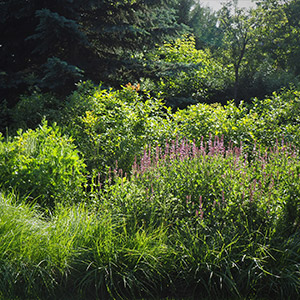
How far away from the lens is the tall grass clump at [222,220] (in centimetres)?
346

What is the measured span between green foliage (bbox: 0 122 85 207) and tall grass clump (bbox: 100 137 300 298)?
735 millimetres

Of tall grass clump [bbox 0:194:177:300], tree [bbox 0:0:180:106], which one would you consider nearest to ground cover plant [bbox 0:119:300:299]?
tall grass clump [bbox 0:194:177:300]

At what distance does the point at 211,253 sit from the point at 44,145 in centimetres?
293

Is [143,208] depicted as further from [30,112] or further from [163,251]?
[30,112]

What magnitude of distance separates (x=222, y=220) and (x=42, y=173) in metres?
2.33

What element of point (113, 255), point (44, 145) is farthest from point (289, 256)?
point (44, 145)

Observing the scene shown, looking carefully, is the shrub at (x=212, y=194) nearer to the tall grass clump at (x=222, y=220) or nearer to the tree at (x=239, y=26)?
the tall grass clump at (x=222, y=220)

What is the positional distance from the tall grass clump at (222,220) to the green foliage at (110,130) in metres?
1.47

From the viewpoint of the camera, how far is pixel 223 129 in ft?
22.1

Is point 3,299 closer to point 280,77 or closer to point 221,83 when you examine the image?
point 221,83

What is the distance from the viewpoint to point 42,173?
4.71 meters

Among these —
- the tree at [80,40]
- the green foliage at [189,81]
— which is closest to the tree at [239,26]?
the green foliage at [189,81]

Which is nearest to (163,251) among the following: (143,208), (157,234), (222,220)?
(157,234)

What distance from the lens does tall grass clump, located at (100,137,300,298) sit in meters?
3.46
